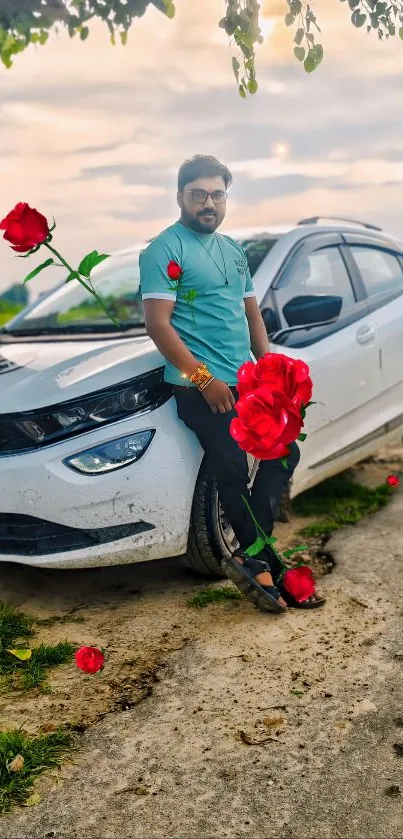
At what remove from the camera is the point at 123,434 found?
3713mm

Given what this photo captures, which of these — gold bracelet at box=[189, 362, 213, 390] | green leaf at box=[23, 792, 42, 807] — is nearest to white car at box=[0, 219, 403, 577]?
gold bracelet at box=[189, 362, 213, 390]

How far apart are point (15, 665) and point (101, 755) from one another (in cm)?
79

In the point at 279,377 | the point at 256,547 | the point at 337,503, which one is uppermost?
the point at 279,377

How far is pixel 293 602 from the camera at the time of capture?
397cm

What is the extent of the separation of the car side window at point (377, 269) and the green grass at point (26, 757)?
3.39 meters

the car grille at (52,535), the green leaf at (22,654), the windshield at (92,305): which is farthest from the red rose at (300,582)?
the windshield at (92,305)

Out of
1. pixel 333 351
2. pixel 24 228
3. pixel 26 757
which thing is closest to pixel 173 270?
pixel 24 228

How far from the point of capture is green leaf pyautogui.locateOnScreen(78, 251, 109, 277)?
3.54 m

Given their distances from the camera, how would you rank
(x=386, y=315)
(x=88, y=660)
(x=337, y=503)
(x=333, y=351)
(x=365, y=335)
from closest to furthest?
(x=88, y=660) < (x=333, y=351) < (x=365, y=335) < (x=386, y=315) < (x=337, y=503)

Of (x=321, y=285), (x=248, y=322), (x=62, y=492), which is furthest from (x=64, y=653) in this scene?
(x=321, y=285)

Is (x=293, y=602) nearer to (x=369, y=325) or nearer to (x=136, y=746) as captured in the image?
(x=136, y=746)

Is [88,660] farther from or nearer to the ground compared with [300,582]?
farther from the ground

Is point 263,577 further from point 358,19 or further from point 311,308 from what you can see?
point 358,19

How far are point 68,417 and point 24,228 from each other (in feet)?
2.51
